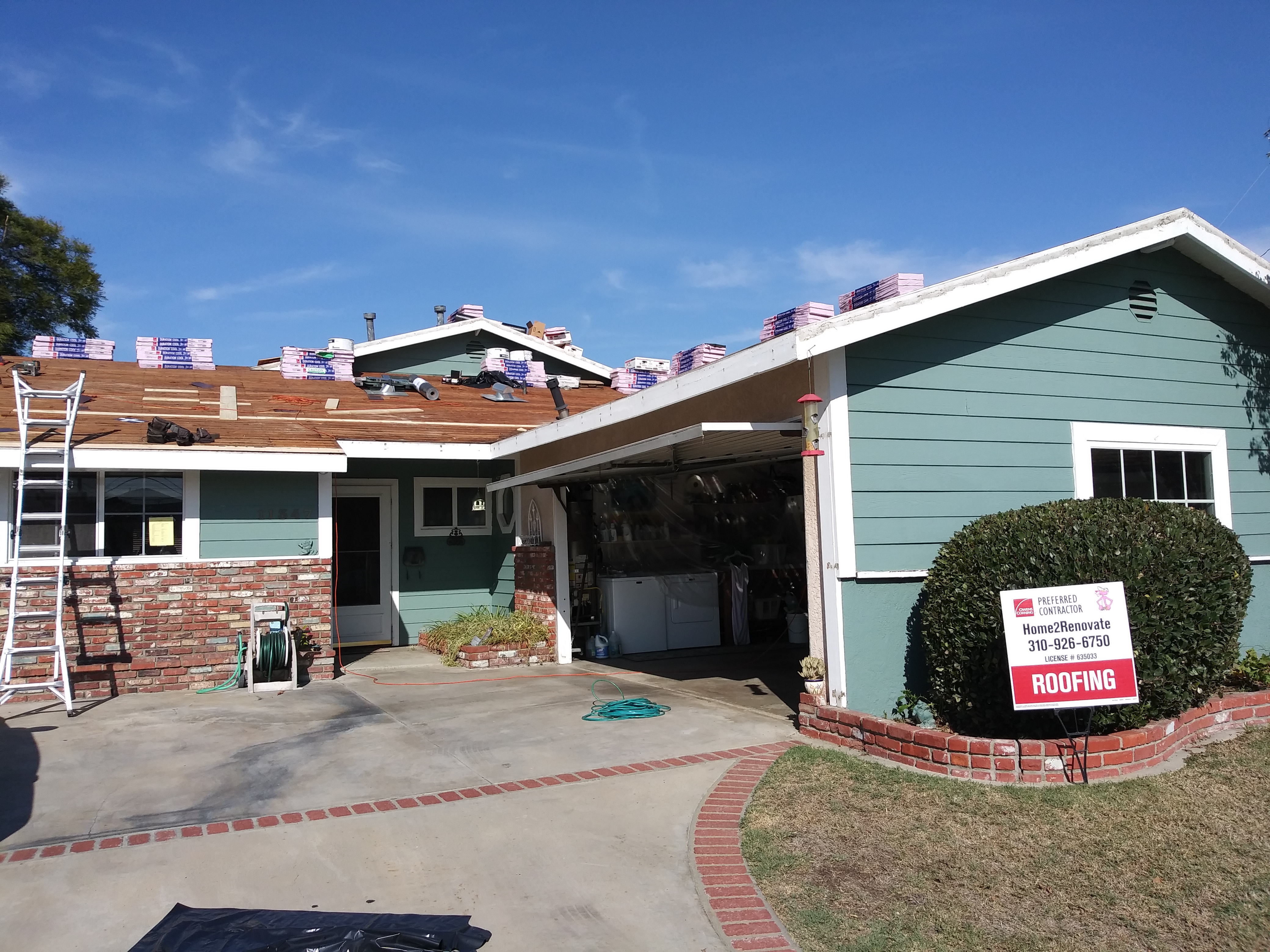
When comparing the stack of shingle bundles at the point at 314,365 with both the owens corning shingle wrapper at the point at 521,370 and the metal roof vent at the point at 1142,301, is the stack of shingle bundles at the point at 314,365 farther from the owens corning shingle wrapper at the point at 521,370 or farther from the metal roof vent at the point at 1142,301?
the metal roof vent at the point at 1142,301

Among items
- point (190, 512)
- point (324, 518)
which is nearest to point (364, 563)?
point (324, 518)

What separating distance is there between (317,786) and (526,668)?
5.49 meters

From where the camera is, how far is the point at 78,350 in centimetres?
1445

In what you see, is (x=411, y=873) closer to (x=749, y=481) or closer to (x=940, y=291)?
(x=940, y=291)

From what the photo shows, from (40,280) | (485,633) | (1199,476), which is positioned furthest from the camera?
(40,280)

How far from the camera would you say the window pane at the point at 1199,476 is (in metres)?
8.64

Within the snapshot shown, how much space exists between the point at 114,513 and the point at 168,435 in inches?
36.9

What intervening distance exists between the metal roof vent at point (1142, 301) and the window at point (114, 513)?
9.33 m

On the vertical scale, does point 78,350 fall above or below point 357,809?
above

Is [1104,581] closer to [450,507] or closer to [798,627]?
[798,627]

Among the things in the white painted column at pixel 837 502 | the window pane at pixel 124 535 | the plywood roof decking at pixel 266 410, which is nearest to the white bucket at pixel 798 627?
the plywood roof decking at pixel 266 410

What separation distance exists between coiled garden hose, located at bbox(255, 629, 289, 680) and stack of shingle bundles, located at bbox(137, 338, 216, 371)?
6.31 meters

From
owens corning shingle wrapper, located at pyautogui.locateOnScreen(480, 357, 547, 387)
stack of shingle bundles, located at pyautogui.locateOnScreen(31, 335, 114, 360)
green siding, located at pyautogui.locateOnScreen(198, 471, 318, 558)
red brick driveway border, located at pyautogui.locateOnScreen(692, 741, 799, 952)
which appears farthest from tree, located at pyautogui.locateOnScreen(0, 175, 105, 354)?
red brick driveway border, located at pyautogui.locateOnScreen(692, 741, 799, 952)

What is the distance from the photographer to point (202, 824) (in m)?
5.27
